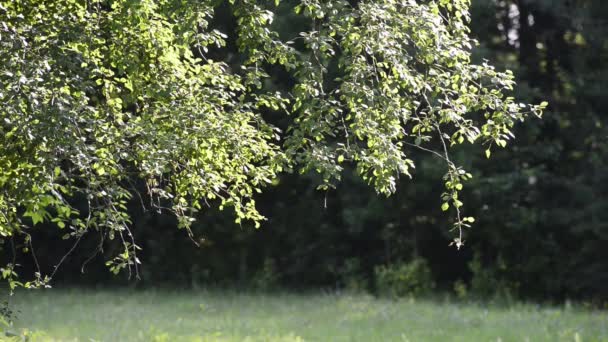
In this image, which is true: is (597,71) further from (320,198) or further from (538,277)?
(320,198)

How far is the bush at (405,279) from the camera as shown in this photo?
60.2ft

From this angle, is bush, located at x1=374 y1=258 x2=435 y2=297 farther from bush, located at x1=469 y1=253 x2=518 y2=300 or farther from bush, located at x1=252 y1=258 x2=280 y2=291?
bush, located at x1=252 y1=258 x2=280 y2=291

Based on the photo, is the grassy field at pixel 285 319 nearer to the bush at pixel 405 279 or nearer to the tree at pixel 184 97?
the bush at pixel 405 279

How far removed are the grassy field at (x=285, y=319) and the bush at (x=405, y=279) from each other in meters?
1.37

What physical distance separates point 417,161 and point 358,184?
4.84 feet

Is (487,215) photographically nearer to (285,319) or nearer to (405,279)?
(405,279)

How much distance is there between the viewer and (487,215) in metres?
17.8

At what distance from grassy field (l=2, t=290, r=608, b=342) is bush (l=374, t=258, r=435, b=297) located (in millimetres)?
1372

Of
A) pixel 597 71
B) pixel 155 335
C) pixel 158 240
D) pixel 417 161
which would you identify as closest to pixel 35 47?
pixel 155 335

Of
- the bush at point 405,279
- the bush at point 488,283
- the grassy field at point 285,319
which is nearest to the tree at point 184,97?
the grassy field at point 285,319

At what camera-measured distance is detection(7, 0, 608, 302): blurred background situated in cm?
1736

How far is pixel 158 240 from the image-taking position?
21641 mm

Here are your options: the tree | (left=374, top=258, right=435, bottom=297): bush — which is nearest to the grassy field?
(left=374, top=258, right=435, bottom=297): bush

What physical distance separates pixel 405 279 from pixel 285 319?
18.1 feet
